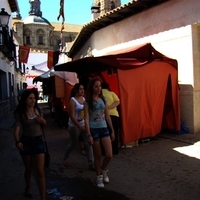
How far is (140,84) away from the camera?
7109mm

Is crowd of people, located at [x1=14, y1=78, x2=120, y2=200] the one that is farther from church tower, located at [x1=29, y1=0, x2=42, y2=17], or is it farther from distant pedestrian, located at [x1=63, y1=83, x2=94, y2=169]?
church tower, located at [x1=29, y1=0, x2=42, y2=17]

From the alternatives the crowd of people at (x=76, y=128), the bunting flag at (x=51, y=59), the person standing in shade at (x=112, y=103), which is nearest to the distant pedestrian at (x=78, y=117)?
the crowd of people at (x=76, y=128)

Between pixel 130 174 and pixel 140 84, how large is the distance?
9.32 feet

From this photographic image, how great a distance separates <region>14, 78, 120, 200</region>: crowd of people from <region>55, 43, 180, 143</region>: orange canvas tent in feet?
3.95

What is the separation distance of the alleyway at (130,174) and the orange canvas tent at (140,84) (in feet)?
1.94

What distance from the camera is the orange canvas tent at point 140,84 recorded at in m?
6.75

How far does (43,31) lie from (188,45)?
5616cm

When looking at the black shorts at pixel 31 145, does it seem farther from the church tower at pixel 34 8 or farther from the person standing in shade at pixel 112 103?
the church tower at pixel 34 8

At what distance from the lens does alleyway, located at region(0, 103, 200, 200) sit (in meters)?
4.04

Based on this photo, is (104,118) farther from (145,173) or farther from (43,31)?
(43,31)

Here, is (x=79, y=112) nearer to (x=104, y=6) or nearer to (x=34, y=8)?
(x=104, y=6)

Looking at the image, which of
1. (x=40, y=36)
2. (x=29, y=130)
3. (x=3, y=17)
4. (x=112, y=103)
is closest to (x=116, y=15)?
(x=3, y=17)

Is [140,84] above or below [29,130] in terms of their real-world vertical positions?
above

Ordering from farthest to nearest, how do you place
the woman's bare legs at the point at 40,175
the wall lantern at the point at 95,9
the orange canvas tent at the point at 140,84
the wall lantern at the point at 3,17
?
the wall lantern at the point at 95,9 < the wall lantern at the point at 3,17 < the orange canvas tent at the point at 140,84 < the woman's bare legs at the point at 40,175
